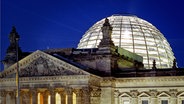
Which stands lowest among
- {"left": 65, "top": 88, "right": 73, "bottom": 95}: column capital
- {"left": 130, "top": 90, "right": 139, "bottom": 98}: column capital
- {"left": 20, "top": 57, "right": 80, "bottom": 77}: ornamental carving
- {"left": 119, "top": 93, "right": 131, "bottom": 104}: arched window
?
{"left": 119, "top": 93, "right": 131, "bottom": 104}: arched window

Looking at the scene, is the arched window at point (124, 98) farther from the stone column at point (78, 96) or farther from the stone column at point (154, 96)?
the stone column at point (78, 96)

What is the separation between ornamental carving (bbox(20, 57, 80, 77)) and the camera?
72656 mm

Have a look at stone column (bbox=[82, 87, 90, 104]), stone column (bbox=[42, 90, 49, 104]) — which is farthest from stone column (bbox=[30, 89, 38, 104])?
stone column (bbox=[82, 87, 90, 104])

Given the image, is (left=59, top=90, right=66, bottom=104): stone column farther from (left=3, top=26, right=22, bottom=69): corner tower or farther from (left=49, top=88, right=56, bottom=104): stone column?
(left=3, top=26, right=22, bottom=69): corner tower

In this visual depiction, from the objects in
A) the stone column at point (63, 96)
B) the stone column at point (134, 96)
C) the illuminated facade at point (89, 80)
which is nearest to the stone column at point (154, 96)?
the illuminated facade at point (89, 80)

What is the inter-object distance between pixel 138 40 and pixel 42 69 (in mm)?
28407

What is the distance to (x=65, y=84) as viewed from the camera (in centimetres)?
7225

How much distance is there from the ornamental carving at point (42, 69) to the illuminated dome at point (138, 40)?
2332cm

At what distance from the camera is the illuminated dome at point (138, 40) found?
9656 cm

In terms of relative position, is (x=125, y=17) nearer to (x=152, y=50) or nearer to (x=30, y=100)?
(x=152, y=50)

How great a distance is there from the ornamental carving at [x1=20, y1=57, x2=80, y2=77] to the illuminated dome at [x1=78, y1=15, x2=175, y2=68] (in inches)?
918

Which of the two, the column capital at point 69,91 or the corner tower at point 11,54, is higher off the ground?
the corner tower at point 11,54

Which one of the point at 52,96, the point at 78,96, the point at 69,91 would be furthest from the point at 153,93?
the point at 52,96

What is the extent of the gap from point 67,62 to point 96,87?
5.70m
